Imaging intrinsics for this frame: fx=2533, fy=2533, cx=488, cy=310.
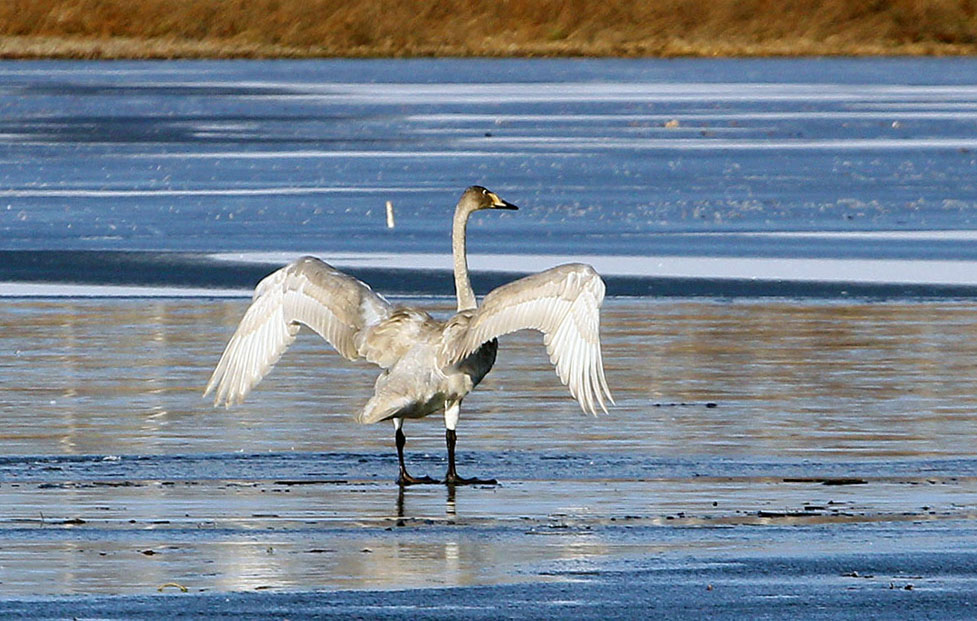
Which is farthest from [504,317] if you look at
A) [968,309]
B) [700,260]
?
[700,260]

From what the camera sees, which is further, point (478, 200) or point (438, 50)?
point (438, 50)

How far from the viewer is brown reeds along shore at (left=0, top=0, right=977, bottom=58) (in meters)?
66.1

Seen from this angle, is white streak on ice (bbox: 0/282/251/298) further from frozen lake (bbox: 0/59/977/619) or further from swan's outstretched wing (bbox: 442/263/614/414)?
swan's outstretched wing (bbox: 442/263/614/414)

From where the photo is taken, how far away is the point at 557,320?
32.7 feet

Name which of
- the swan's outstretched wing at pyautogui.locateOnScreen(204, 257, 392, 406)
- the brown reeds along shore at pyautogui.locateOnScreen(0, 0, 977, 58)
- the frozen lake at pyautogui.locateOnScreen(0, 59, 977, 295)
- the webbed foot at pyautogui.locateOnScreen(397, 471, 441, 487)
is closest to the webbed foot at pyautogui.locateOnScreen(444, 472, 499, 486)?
the webbed foot at pyautogui.locateOnScreen(397, 471, 441, 487)

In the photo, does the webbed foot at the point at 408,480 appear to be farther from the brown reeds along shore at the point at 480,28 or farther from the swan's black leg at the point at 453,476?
the brown reeds along shore at the point at 480,28

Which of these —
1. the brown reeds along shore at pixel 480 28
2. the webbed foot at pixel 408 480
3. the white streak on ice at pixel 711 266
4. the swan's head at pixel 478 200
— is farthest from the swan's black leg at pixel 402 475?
the brown reeds along shore at pixel 480 28

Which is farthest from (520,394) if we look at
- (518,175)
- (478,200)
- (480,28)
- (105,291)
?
(480,28)

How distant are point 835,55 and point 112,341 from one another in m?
51.2

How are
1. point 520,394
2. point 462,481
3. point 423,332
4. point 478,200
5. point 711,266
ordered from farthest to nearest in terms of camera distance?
point 711,266, point 520,394, point 478,200, point 423,332, point 462,481

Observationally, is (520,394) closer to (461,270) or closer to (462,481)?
(461,270)

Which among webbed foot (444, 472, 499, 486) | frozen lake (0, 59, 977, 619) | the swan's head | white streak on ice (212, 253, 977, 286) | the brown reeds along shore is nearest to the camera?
frozen lake (0, 59, 977, 619)

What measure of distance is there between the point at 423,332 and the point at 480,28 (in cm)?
5993

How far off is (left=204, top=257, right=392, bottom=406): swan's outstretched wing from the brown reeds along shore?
54307 millimetres
